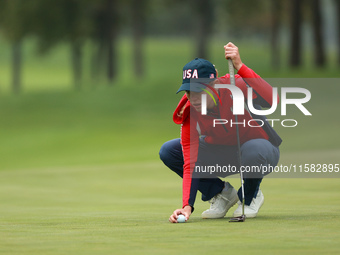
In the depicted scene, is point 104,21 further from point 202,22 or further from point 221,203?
point 221,203

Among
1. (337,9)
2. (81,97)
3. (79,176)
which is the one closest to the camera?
(79,176)

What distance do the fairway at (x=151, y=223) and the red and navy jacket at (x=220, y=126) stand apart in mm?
442

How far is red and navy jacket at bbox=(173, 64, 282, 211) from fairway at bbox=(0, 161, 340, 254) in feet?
1.45

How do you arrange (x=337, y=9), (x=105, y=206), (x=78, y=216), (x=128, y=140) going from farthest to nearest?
(x=337, y=9)
(x=128, y=140)
(x=105, y=206)
(x=78, y=216)

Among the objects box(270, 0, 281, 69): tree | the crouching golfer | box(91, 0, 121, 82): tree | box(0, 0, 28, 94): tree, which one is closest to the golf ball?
the crouching golfer

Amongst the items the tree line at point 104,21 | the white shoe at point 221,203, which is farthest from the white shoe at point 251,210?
the tree line at point 104,21

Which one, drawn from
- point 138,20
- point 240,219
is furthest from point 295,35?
point 240,219

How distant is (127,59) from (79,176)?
60536mm

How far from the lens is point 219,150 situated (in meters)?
6.61

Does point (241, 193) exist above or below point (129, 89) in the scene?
below

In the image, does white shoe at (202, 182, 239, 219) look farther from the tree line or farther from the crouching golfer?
the tree line

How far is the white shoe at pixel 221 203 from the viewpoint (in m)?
6.52

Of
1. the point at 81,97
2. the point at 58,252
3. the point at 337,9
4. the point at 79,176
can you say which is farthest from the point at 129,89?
the point at 58,252

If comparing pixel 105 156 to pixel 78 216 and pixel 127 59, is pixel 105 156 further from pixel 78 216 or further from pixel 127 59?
pixel 127 59
